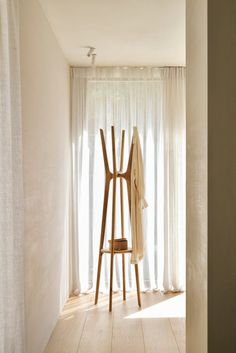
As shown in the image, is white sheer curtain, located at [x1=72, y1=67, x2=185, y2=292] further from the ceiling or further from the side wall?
the side wall

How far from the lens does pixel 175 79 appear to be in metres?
5.38

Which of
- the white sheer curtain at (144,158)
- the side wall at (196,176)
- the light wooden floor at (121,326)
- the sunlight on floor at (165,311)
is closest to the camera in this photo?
the side wall at (196,176)

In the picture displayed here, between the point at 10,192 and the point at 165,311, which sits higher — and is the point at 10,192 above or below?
above

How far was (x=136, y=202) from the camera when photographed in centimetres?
469

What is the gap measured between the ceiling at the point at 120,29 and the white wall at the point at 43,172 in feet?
0.51

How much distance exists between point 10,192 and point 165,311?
280cm

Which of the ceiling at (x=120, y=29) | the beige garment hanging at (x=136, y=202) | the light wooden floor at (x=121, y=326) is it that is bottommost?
the light wooden floor at (x=121, y=326)

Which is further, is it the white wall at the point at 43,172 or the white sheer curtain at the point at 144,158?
the white sheer curtain at the point at 144,158

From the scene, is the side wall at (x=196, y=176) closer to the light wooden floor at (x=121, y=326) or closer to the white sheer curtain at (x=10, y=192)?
the white sheer curtain at (x=10, y=192)

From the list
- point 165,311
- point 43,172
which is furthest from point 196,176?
point 165,311

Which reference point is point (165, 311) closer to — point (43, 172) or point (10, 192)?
point (43, 172)

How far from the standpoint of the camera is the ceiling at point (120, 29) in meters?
3.49

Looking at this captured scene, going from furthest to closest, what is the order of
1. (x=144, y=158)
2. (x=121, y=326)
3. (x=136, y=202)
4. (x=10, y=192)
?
(x=144, y=158) → (x=136, y=202) → (x=121, y=326) → (x=10, y=192)

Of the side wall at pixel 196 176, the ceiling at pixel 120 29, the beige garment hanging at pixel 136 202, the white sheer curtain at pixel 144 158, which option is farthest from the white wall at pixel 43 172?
the side wall at pixel 196 176
